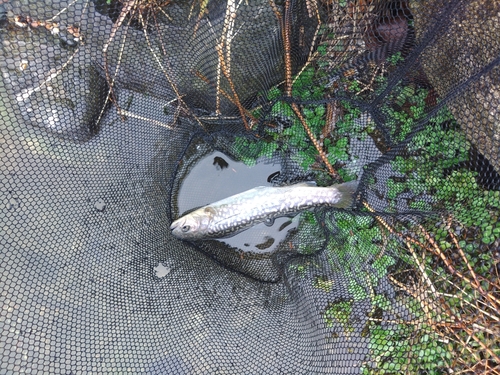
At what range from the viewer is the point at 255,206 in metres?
2.48

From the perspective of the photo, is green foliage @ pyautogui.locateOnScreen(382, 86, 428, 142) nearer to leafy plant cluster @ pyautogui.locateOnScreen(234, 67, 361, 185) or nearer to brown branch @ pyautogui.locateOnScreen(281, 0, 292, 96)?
leafy plant cluster @ pyautogui.locateOnScreen(234, 67, 361, 185)

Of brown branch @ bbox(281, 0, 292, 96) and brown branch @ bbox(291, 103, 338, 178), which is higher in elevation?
brown branch @ bbox(281, 0, 292, 96)

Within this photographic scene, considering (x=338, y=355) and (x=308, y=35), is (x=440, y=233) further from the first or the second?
(x=308, y=35)

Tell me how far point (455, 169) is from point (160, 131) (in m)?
2.04

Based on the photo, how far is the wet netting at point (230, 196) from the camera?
7.41 feet

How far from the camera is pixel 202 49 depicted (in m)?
2.33

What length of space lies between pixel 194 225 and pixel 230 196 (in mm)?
349

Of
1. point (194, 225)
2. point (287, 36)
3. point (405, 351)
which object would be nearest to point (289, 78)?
point (287, 36)

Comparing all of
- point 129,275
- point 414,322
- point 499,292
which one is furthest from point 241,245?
point 499,292

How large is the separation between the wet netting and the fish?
16 millimetres

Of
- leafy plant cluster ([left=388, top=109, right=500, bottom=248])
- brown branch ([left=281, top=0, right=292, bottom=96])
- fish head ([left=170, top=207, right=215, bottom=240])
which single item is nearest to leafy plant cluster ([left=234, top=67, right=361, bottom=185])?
brown branch ([left=281, top=0, right=292, bottom=96])

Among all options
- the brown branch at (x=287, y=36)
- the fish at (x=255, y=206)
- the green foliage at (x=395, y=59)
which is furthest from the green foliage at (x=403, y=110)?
the brown branch at (x=287, y=36)

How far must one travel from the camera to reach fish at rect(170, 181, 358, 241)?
94.9 inches

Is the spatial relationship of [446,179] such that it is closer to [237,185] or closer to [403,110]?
[403,110]
